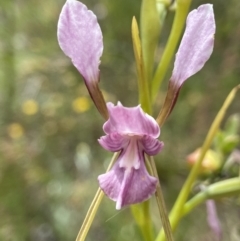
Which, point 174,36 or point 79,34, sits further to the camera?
point 174,36

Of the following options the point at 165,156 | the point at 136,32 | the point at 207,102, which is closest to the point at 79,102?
the point at 165,156

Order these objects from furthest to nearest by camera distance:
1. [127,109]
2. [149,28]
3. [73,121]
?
1. [73,121]
2. [149,28]
3. [127,109]

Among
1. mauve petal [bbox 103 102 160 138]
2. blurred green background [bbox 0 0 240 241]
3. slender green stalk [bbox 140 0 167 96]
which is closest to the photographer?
mauve petal [bbox 103 102 160 138]

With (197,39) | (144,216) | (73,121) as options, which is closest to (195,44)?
(197,39)

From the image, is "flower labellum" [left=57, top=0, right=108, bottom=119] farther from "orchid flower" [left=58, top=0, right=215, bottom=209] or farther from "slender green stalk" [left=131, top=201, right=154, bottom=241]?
"slender green stalk" [left=131, top=201, right=154, bottom=241]

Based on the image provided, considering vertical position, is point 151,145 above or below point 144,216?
above

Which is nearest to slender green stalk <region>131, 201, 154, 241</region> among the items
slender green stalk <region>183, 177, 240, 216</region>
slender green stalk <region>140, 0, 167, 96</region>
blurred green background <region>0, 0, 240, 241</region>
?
slender green stalk <region>183, 177, 240, 216</region>

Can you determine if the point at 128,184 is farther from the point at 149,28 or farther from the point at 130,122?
the point at 149,28

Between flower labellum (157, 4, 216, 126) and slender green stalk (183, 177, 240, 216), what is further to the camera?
slender green stalk (183, 177, 240, 216)
